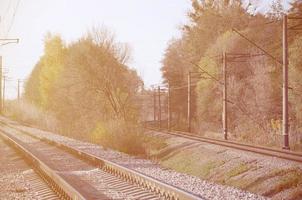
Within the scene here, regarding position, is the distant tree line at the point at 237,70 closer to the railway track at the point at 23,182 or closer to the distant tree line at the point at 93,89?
the distant tree line at the point at 93,89

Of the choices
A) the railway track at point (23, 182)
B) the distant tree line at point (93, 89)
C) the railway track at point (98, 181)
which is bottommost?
the railway track at point (23, 182)

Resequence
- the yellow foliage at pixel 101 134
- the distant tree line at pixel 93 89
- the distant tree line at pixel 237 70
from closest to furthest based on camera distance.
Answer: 1. the yellow foliage at pixel 101 134
2. the distant tree line at pixel 237 70
3. the distant tree line at pixel 93 89

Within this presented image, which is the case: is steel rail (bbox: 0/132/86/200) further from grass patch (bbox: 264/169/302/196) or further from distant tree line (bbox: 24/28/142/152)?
distant tree line (bbox: 24/28/142/152)

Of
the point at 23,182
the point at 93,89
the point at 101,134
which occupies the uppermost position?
the point at 93,89

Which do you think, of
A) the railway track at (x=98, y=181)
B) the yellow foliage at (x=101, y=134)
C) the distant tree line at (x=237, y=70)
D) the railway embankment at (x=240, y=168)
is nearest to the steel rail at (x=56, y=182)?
the railway track at (x=98, y=181)

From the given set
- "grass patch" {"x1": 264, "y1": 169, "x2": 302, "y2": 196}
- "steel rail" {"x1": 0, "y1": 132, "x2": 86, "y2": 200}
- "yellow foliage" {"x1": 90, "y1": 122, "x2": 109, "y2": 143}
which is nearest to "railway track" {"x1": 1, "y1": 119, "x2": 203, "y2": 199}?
"steel rail" {"x1": 0, "y1": 132, "x2": 86, "y2": 200}

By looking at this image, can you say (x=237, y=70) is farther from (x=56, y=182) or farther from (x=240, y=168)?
(x=56, y=182)

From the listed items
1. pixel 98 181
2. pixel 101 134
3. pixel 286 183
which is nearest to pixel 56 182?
pixel 98 181

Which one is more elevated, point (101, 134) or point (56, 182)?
point (101, 134)

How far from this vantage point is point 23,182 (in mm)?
16062

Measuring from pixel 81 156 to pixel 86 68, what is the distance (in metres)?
22.4

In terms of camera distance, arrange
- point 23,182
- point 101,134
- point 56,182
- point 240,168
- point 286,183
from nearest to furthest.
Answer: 1. point 286,183
2. point 56,182
3. point 23,182
4. point 240,168
5. point 101,134

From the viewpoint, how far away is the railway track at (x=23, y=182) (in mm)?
13578

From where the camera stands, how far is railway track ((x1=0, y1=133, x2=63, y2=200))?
13.6 metres
